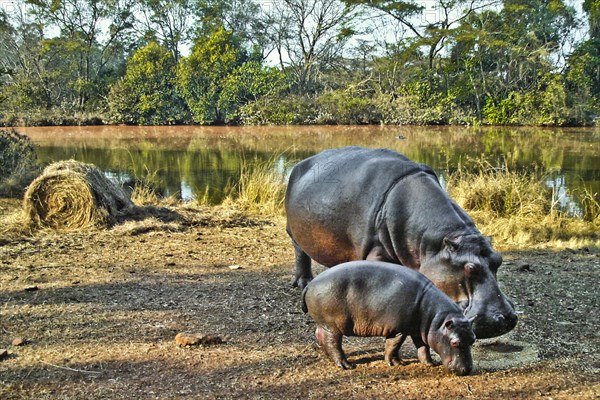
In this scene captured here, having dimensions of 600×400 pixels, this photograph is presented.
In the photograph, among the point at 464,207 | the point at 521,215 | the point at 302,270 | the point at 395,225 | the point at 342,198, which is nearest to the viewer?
the point at 395,225

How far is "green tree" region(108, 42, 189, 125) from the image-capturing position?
36.7m

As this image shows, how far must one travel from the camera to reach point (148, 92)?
36.9 m

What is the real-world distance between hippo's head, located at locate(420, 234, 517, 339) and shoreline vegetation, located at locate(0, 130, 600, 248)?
442 cm

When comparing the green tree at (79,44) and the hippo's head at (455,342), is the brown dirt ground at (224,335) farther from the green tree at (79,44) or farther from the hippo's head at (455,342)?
the green tree at (79,44)

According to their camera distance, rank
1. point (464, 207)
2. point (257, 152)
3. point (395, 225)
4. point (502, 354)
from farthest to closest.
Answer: point (257, 152) → point (464, 207) → point (502, 354) → point (395, 225)

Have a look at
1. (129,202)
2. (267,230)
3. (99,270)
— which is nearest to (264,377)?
(99,270)

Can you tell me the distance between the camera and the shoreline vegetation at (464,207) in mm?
8125

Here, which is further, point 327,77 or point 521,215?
point 327,77

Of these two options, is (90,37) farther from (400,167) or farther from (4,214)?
(400,167)

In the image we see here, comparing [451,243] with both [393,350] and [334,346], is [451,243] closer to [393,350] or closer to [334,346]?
[393,350]

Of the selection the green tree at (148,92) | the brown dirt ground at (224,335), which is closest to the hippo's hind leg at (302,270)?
the brown dirt ground at (224,335)

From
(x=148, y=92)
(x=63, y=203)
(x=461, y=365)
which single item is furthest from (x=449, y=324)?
(x=148, y=92)

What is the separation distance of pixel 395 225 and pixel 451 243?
48 centimetres

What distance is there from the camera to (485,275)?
3.27m
